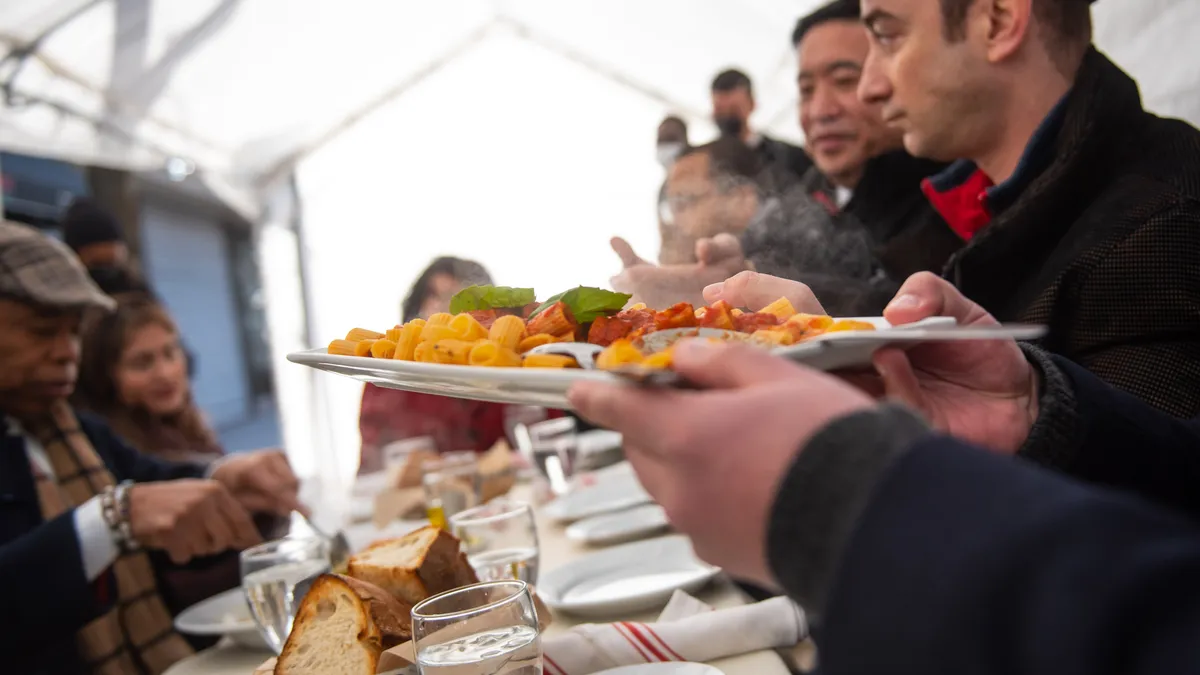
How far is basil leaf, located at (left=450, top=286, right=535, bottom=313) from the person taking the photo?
0.87 metres

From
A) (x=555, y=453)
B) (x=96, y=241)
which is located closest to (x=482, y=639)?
(x=555, y=453)

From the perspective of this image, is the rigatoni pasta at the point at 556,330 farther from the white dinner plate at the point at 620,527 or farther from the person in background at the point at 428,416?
the person in background at the point at 428,416

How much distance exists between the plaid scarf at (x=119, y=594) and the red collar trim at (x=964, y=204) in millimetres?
2169

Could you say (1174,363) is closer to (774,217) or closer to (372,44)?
Result: (774,217)

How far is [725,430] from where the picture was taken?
446mm

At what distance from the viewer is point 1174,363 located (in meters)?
1.24

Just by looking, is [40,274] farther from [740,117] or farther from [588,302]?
[740,117]

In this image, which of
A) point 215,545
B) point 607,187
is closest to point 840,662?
point 215,545

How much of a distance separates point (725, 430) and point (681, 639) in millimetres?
564

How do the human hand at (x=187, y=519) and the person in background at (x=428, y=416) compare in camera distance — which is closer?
the human hand at (x=187, y=519)

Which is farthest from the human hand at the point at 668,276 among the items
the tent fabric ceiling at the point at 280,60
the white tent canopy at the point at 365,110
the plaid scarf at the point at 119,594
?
the white tent canopy at the point at 365,110

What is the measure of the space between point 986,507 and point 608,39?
23.2ft

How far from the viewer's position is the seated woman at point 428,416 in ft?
10.8

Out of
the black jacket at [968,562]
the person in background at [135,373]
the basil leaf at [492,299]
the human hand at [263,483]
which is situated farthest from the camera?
the person in background at [135,373]
